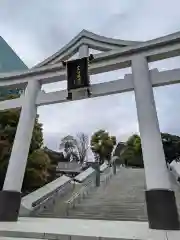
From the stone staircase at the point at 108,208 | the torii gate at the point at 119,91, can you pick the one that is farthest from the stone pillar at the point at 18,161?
the stone staircase at the point at 108,208

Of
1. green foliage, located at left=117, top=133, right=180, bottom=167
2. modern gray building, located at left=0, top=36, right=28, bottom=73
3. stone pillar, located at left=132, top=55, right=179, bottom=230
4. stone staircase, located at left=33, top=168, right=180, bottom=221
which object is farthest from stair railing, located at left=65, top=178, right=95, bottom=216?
green foliage, located at left=117, top=133, right=180, bottom=167

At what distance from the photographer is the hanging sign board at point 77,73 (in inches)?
293

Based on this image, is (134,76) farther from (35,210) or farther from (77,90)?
(35,210)

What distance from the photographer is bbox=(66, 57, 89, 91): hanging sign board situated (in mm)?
7449

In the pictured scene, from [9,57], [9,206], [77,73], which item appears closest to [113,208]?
[9,206]

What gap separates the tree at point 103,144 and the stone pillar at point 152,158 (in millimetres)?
26931

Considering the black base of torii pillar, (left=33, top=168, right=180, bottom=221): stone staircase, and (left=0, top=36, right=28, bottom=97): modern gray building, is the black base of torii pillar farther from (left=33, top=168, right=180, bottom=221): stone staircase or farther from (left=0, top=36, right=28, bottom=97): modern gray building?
(left=0, top=36, right=28, bottom=97): modern gray building

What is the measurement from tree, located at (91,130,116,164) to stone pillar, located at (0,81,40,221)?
26.0 m

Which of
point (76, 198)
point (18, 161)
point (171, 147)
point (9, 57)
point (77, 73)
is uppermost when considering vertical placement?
point (9, 57)

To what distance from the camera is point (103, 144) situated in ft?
111

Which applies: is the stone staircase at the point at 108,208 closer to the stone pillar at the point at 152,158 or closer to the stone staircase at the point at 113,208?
the stone staircase at the point at 113,208

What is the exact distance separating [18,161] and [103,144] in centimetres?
2713

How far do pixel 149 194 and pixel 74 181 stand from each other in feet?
25.5

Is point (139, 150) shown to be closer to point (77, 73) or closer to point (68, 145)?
point (68, 145)
